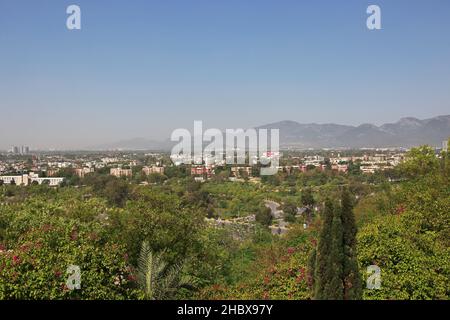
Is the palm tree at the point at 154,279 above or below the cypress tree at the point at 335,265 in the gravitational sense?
below

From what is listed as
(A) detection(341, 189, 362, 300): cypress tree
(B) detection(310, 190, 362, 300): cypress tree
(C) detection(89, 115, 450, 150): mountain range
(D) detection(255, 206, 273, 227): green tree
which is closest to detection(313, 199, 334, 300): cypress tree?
(B) detection(310, 190, 362, 300): cypress tree

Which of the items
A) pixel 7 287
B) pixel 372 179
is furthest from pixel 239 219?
pixel 7 287

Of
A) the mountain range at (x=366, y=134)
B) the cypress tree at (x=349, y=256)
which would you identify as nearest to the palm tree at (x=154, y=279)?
the cypress tree at (x=349, y=256)

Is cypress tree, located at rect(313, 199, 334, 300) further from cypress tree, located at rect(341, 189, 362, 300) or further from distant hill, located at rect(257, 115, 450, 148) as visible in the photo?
distant hill, located at rect(257, 115, 450, 148)

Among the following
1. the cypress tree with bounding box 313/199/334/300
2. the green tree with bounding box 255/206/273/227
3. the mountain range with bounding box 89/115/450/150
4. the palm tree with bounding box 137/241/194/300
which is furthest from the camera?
the mountain range with bounding box 89/115/450/150

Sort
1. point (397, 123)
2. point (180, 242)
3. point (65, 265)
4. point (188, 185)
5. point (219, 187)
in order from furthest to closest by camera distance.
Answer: point (397, 123) → point (219, 187) → point (188, 185) → point (180, 242) → point (65, 265)

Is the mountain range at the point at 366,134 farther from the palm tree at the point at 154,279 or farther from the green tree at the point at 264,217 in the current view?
the palm tree at the point at 154,279

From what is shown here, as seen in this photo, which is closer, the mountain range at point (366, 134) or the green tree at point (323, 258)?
the green tree at point (323, 258)

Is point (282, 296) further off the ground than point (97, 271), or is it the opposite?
point (97, 271)

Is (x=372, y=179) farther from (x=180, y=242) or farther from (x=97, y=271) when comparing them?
(x=97, y=271)
